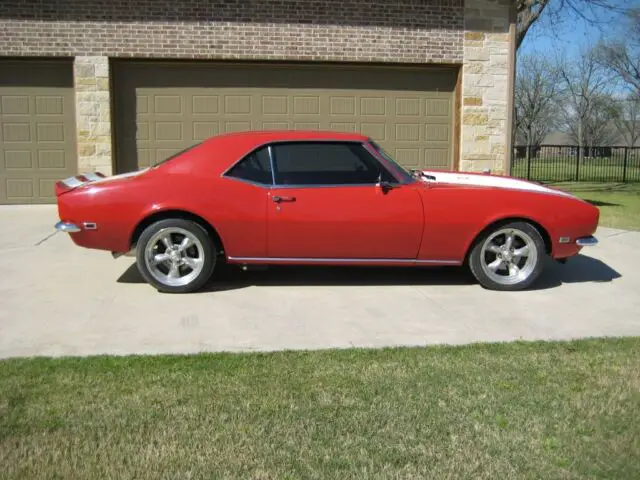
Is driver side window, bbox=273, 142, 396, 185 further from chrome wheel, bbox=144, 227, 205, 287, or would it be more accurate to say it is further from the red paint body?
chrome wheel, bbox=144, 227, 205, 287

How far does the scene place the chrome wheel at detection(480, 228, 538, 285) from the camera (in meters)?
6.45

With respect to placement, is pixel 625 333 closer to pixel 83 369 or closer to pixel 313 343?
pixel 313 343

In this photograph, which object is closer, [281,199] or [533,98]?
[281,199]

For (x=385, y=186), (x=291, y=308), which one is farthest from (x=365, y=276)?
(x=291, y=308)

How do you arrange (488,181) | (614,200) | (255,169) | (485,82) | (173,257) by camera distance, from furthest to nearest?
(614,200), (485,82), (488,181), (255,169), (173,257)

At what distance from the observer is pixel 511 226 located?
6.38 meters

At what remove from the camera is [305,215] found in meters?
6.21

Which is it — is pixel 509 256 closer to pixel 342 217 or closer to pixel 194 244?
pixel 342 217

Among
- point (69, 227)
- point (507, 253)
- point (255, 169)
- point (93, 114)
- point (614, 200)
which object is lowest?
point (614, 200)

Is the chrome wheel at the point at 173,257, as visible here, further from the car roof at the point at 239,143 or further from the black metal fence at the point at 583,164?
the black metal fence at the point at 583,164

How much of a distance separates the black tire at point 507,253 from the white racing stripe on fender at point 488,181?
392 mm

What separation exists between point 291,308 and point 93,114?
281 inches

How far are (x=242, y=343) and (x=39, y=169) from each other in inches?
326

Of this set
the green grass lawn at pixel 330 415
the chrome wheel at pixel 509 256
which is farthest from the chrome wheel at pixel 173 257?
the chrome wheel at pixel 509 256
